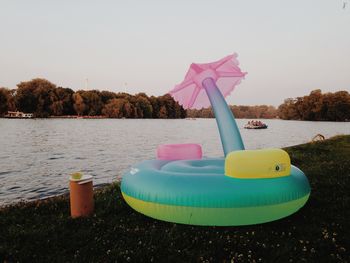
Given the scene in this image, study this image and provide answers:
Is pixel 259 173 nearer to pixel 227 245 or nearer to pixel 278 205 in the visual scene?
pixel 278 205

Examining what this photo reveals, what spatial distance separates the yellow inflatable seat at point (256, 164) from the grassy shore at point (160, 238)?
3.02ft

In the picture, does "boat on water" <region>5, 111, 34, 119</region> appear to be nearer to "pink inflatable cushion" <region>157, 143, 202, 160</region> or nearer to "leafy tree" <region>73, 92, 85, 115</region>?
"leafy tree" <region>73, 92, 85, 115</region>

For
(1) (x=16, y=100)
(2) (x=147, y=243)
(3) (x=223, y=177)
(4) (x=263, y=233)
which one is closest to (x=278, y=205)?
(4) (x=263, y=233)

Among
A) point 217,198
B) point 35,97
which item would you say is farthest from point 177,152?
point 35,97

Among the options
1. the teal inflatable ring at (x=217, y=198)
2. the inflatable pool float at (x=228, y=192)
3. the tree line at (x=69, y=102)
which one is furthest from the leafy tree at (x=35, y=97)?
the teal inflatable ring at (x=217, y=198)

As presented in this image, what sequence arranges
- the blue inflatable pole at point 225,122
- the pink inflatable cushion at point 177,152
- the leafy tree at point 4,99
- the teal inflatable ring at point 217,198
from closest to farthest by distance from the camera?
1. the teal inflatable ring at point 217,198
2. the blue inflatable pole at point 225,122
3. the pink inflatable cushion at point 177,152
4. the leafy tree at point 4,99

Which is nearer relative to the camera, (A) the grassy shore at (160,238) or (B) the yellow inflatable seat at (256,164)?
(A) the grassy shore at (160,238)

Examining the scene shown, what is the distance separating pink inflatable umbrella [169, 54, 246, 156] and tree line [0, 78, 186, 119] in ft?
283

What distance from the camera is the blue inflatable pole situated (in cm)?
734

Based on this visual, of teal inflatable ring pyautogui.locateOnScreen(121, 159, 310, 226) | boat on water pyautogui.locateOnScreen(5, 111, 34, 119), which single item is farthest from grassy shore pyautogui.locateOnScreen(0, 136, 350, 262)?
boat on water pyautogui.locateOnScreen(5, 111, 34, 119)

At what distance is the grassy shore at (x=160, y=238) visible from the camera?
435 cm

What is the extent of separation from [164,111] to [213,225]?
124 m

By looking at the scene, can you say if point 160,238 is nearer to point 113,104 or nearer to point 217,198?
point 217,198

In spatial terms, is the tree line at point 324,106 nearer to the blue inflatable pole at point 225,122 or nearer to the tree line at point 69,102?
the tree line at point 69,102
